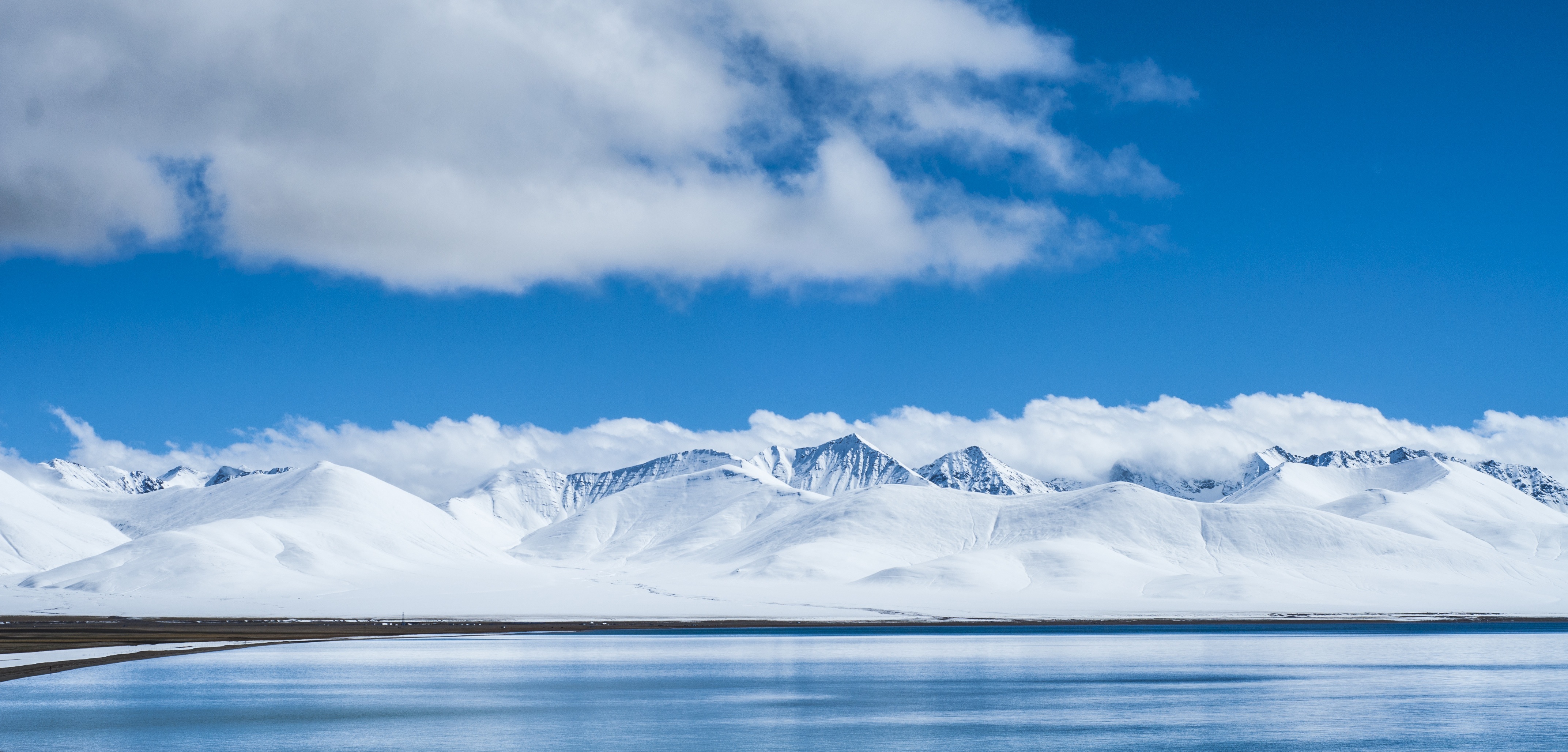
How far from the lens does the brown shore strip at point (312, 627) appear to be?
97812mm

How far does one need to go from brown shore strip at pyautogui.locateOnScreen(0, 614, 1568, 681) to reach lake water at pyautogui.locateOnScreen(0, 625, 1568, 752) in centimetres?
953

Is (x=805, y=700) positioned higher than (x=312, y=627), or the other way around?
(x=312, y=627)

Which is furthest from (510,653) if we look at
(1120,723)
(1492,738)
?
(1492,738)

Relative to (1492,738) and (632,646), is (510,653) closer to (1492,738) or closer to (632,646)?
(632,646)

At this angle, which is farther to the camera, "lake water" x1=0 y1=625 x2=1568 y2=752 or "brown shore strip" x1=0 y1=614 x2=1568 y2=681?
"brown shore strip" x1=0 y1=614 x2=1568 y2=681

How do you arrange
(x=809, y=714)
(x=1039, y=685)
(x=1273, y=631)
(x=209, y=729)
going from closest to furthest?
(x=209, y=729)
(x=809, y=714)
(x=1039, y=685)
(x=1273, y=631)

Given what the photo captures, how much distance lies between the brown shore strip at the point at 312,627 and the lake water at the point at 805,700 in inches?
375

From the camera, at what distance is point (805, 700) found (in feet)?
194

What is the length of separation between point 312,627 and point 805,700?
109715mm

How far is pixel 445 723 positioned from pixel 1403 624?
160168mm

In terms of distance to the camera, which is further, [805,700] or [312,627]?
[312,627]

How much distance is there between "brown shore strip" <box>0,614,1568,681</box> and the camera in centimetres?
9781

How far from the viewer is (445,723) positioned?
4834 cm

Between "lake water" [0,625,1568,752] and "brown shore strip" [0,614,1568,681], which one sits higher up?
"brown shore strip" [0,614,1568,681]
